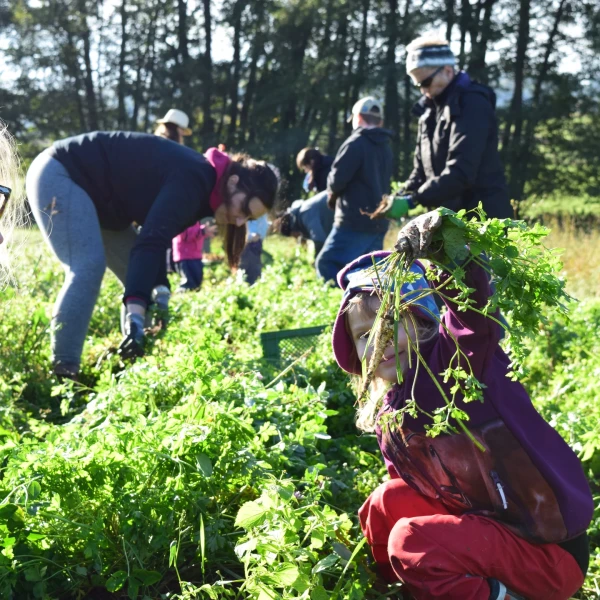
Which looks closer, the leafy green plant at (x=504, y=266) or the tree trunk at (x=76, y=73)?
the leafy green plant at (x=504, y=266)

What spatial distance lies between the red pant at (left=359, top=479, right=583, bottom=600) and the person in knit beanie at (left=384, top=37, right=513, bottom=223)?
2.39 metres

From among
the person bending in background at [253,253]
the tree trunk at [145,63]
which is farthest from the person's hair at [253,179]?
the tree trunk at [145,63]

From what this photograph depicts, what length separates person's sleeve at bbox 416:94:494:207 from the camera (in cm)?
415

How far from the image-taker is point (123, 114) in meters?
28.5

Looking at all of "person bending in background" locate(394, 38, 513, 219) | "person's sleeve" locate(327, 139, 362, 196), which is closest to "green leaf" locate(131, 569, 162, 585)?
"person bending in background" locate(394, 38, 513, 219)

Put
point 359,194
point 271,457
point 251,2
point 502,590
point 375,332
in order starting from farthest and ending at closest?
point 251,2
point 359,194
point 271,457
point 502,590
point 375,332

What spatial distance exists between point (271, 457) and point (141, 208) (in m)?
2.38

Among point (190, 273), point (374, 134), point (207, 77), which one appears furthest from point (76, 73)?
point (374, 134)

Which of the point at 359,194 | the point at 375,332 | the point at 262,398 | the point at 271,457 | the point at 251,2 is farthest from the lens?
the point at 251,2

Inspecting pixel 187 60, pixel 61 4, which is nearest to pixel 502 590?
pixel 187 60

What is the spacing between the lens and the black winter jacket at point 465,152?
416cm

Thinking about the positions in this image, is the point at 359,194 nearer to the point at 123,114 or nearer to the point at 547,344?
the point at 547,344

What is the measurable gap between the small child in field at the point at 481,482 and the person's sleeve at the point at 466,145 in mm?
2154

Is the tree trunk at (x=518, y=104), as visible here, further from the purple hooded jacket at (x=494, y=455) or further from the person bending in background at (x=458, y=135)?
the purple hooded jacket at (x=494, y=455)
